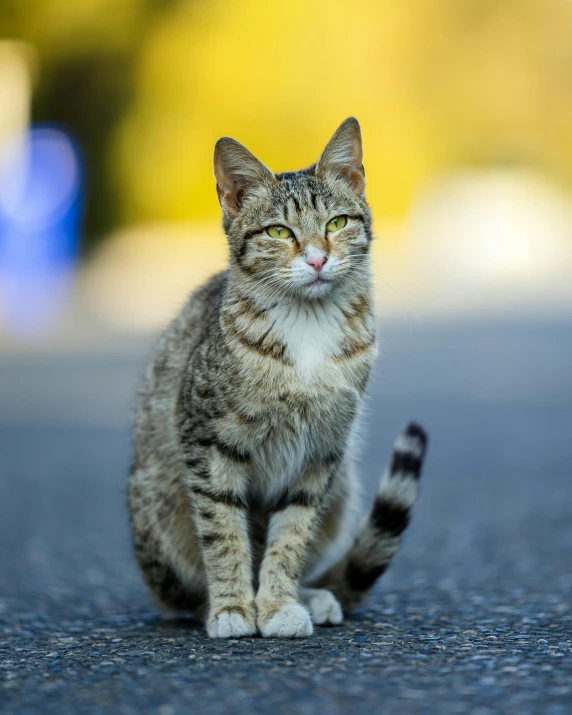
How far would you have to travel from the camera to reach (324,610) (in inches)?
150

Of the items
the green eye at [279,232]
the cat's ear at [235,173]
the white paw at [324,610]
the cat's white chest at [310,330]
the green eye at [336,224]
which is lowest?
the white paw at [324,610]

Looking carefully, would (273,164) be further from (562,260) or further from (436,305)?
(436,305)

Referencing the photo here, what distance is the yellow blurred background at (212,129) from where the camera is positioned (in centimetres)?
2223

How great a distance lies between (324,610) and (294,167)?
67.0ft

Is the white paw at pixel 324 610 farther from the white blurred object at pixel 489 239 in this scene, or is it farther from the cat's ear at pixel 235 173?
the white blurred object at pixel 489 239

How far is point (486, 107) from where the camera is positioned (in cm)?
3412

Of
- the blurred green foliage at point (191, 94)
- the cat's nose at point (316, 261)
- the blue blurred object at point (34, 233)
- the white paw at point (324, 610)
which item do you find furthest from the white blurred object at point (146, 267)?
the cat's nose at point (316, 261)

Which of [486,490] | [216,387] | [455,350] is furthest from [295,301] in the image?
[455,350]

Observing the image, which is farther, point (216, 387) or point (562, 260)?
point (562, 260)

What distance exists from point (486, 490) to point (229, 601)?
3463mm

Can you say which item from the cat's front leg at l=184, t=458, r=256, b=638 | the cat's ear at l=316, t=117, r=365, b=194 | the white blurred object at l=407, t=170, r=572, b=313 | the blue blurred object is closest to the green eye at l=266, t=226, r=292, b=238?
the cat's ear at l=316, t=117, r=365, b=194

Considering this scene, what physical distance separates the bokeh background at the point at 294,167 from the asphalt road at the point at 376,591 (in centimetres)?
4

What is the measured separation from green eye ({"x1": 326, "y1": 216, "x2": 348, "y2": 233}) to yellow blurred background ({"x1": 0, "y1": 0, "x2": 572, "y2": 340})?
52.5 feet

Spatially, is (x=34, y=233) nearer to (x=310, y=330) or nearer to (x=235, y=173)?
(x=235, y=173)
